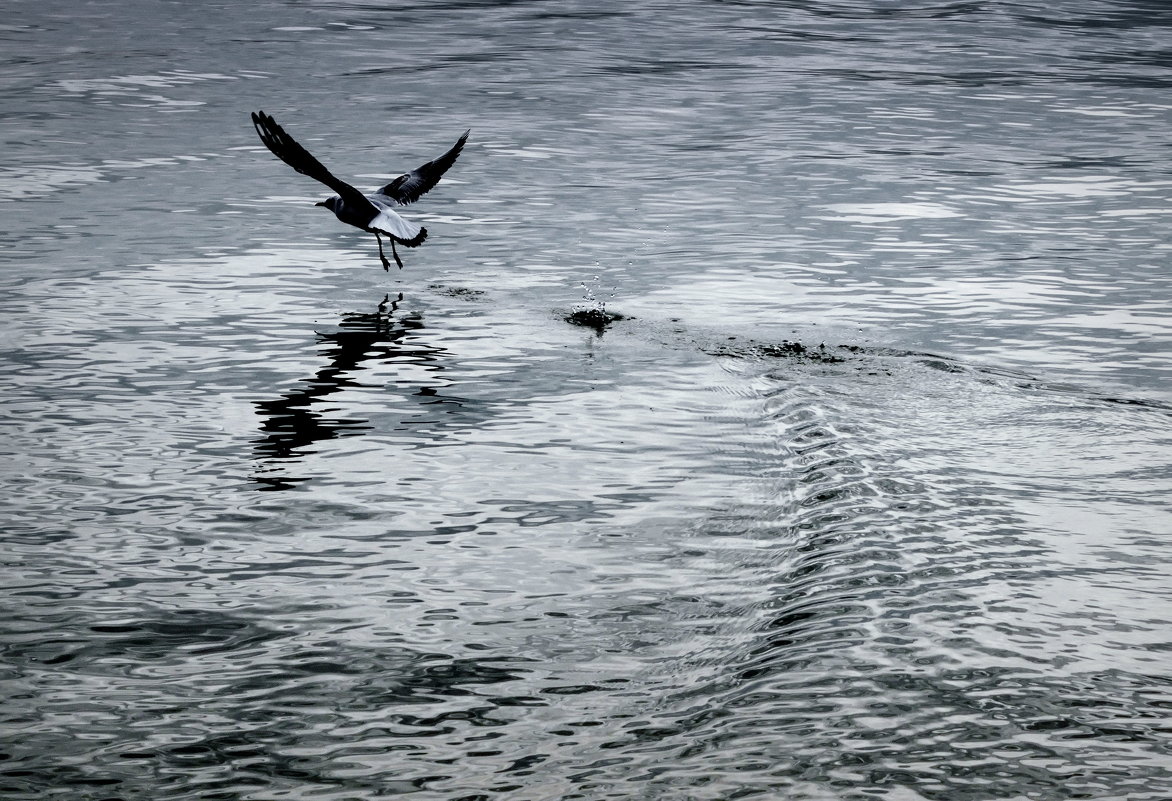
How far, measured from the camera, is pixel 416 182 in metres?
12.6

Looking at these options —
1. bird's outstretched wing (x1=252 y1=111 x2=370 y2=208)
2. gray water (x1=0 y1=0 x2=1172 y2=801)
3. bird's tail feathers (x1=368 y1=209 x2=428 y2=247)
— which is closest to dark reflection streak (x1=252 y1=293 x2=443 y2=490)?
gray water (x1=0 y1=0 x2=1172 y2=801)

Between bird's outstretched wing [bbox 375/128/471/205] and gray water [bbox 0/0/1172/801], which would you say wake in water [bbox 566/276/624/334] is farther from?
bird's outstretched wing [bbox 375/128/471/205]

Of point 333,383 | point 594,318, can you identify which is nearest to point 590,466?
point 333,383

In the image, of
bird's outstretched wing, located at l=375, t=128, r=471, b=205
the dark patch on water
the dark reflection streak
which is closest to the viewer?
the dark reflection streak

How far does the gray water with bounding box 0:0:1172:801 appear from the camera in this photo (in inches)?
202

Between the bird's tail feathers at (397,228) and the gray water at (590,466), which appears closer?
the gray water at (590,466)

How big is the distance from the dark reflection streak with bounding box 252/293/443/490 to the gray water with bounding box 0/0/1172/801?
0.14ft

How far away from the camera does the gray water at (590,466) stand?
16.8 ft

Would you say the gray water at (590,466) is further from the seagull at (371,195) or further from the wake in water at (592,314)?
the seagull at (371,195)

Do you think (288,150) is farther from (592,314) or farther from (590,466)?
(590,466)

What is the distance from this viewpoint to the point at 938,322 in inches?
424

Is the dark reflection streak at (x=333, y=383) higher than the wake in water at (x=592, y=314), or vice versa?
the wake in water at (x=592, y=314)

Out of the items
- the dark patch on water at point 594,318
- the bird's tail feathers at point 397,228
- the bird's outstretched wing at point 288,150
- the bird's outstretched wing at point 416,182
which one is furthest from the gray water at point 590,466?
the bird's outstretched wing at point 288,150

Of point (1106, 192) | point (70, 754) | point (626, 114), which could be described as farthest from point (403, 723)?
point (626, 114)
